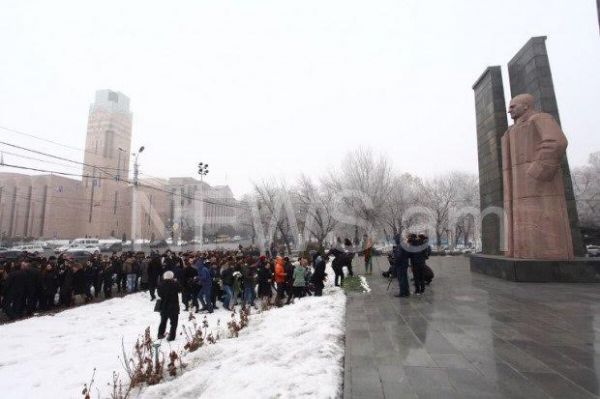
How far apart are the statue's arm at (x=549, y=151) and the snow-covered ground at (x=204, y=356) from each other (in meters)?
7.24

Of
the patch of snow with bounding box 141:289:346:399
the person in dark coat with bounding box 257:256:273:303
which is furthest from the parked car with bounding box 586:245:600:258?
the patch of snow with bounding box 141:289:346:399

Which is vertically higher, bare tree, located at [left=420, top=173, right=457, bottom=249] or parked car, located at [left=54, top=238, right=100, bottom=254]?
bare tree, located at [left=420, top=173, right=457, bottom=249]

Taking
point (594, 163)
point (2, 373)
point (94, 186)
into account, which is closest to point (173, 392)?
point (2, 373)

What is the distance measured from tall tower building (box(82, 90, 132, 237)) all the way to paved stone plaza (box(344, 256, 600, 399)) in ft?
149

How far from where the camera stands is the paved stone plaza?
12.0 feet

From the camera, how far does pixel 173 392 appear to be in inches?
188

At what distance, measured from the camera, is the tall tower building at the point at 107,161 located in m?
55.1

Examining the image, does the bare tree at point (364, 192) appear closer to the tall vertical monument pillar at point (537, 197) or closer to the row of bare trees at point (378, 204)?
the row of bare trees at point (378, 204)

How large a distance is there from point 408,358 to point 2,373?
7.54m

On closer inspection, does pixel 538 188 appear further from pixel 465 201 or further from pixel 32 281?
pixel 465 201

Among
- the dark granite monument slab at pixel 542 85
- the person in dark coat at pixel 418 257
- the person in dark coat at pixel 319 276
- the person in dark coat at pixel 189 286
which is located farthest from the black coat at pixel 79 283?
the dark granite monument slab at pixel 542 85

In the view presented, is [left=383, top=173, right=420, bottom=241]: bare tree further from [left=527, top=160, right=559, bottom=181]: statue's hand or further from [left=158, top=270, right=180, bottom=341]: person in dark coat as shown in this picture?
[left=158, top=270, right=180, bottom=341]: person in dark coat

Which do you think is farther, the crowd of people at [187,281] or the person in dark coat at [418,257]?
the crowd of people at [187,281]

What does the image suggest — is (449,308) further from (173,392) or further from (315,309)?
(173,392)
